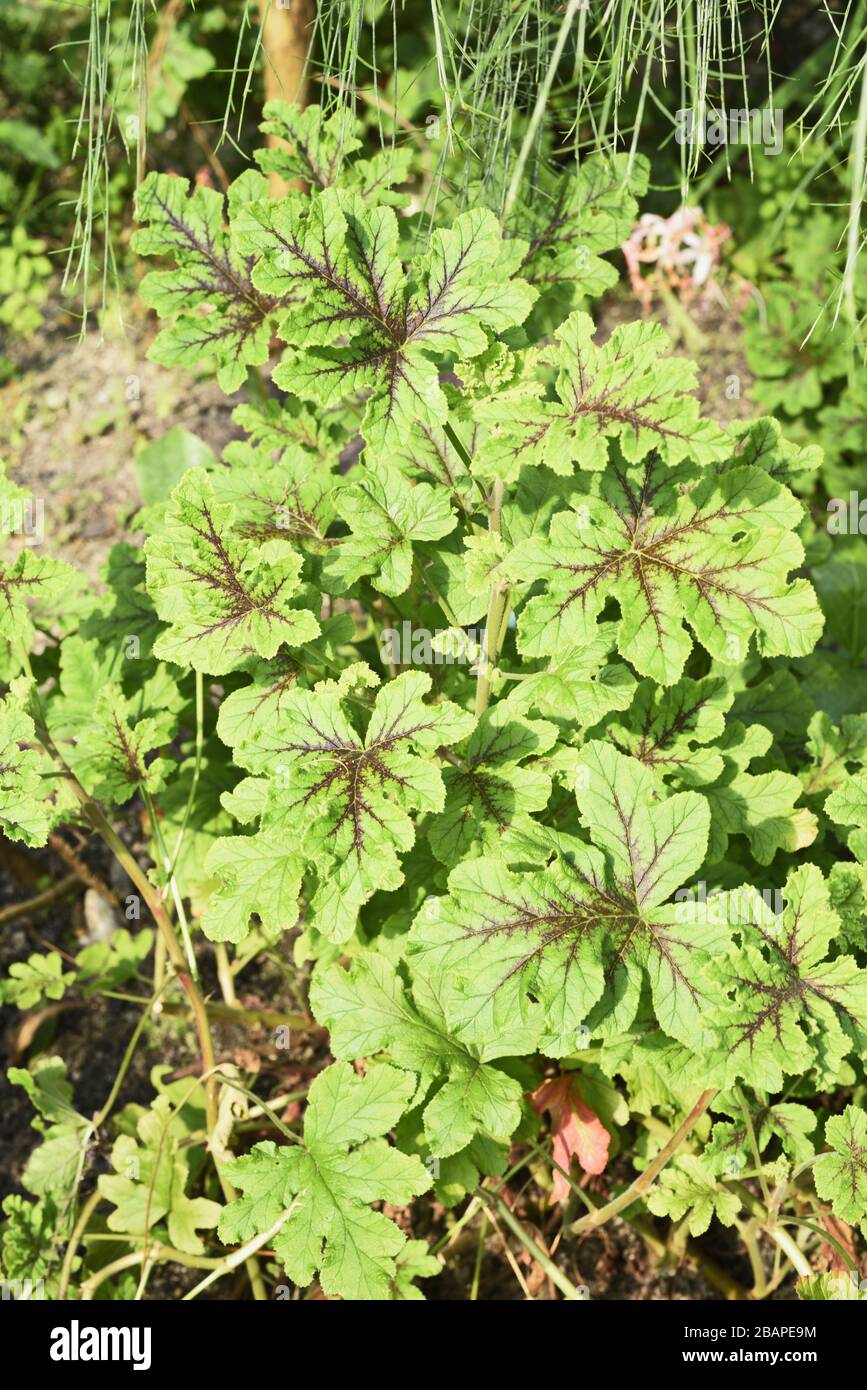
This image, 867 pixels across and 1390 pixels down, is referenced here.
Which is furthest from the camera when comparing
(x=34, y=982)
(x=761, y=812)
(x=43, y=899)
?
(x=43, y=899)

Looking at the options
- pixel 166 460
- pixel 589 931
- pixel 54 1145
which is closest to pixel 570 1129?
pixel 589 931

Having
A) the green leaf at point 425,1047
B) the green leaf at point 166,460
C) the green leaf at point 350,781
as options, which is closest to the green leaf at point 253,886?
the green leaf at point 350,781

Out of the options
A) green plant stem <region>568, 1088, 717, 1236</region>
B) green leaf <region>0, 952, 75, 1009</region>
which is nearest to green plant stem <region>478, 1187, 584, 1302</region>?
green plant stem <region>568, 1088, 717, 1236</region>

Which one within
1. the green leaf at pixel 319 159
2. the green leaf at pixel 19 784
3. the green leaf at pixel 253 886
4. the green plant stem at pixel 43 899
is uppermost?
the green leaf at pixel 319 159

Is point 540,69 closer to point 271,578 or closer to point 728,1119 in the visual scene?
point 271,578

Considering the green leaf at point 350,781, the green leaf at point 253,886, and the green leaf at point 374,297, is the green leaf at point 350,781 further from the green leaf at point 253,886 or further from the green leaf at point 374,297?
the green leaf at point 374,297

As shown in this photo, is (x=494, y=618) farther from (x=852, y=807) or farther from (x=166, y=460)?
(x=166, y=460)

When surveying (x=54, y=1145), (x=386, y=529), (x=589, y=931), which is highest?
(x=386, y=529)
